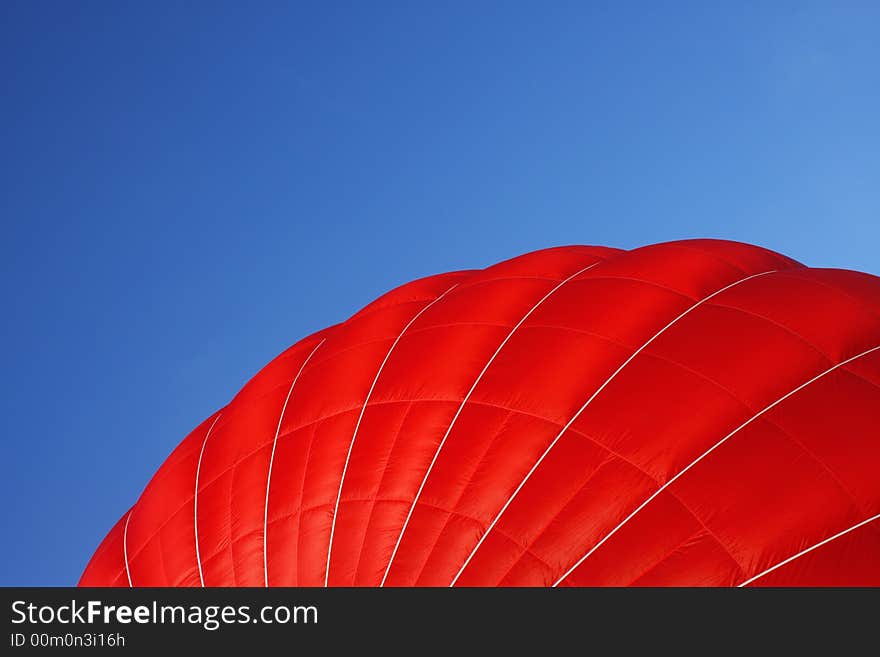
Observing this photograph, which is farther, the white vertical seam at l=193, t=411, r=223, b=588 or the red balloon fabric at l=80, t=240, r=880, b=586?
the white vertical seam at l=193, t=411, r=223, b=588

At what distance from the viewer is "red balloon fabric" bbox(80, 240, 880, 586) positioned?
406 centimetres

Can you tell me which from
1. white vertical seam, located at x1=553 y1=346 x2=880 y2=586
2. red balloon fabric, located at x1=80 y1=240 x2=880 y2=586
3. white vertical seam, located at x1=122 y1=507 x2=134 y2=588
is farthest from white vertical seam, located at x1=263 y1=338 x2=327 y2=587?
white vertical seam, located at x1=553 y1=346 x2=880 y2=586

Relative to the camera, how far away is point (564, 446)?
177 inches

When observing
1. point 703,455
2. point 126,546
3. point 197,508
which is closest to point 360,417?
point 197,508

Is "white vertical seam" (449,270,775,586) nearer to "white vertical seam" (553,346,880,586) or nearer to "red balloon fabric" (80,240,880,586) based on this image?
"red balloon fabric" (80,240,880,586)

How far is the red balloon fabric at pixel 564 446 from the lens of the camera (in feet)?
13.3

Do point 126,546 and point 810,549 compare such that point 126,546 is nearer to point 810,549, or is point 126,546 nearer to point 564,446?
point 564,446

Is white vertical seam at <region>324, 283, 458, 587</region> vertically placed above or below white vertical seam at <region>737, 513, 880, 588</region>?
above

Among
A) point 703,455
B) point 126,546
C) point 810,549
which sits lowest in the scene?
point 810,549

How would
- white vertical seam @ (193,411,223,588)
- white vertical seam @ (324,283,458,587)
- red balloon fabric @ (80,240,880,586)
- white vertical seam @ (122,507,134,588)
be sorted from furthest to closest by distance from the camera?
white vertical seam @ (122,507,134,588) < white vertical seam @ (193,411,223,588) < white vertical seam @ (324,283,458,587) < red balloon fabric @ (80,240,880,586)

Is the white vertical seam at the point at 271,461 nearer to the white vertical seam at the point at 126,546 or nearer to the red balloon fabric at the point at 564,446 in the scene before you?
the red balloon fabric at the point at 564,446

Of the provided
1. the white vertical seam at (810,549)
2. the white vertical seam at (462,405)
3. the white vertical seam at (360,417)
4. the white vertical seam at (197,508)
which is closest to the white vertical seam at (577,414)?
the white vertical seam at (462,405)

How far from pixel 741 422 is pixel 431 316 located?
7.09ft
